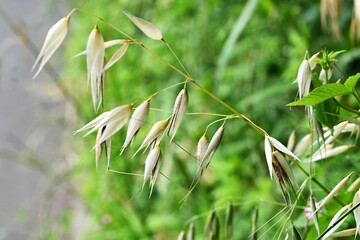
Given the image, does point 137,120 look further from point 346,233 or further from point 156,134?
point 346,233

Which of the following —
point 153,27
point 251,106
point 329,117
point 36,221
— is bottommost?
point 36,221

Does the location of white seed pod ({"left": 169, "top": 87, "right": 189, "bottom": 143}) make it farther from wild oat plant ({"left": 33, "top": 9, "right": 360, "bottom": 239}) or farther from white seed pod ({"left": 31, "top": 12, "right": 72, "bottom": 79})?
white seed pod ({"left": 31, "top": 12, "right": 72, "bottom": 79})

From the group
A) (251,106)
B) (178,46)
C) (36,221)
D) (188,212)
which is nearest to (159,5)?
(178,46)

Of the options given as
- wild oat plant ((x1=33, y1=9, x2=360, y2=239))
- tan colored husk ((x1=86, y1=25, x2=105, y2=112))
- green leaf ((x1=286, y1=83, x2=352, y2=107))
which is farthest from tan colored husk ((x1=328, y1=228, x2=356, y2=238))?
tan colored husk ((x1=86, y1=25, x2=105, y2=112))

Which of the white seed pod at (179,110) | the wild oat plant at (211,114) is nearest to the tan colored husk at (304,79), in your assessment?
the wild oat plant at (211,114)

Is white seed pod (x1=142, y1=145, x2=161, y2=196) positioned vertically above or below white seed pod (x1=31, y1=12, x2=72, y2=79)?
below

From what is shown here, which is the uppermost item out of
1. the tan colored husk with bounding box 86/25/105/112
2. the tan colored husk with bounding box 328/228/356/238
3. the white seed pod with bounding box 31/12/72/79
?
the white seed pod with bounding box 31/12/72/79

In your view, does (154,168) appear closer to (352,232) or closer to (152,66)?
(352,232)

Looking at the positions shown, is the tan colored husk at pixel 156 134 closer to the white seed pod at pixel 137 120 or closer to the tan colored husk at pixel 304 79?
the white seed pod at pixel 137 120

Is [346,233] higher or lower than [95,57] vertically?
lower

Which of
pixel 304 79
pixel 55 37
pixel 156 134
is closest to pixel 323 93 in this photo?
pixel 304 79

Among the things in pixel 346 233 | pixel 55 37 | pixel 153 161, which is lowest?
pixel 346 233
